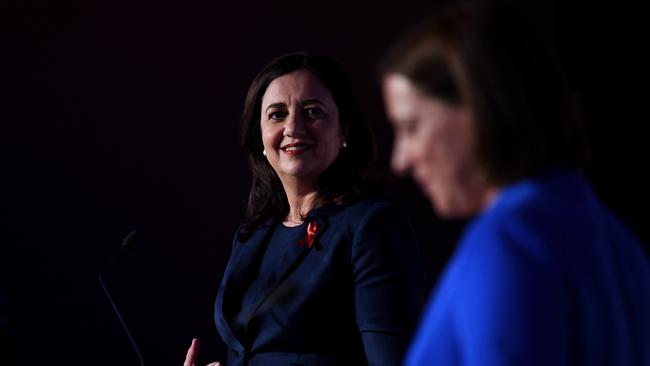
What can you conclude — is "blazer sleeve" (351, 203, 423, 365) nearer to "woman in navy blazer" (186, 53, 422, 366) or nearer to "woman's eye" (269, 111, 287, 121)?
"woman in navy blazer" (186, 53, 422, 366)

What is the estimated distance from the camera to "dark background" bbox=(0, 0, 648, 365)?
331cm

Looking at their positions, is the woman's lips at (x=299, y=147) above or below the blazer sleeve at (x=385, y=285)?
above

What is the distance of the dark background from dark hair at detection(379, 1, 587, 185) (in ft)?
8.16

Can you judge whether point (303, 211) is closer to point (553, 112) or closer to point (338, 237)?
point (338, 237)

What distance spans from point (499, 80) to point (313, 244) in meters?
1.16

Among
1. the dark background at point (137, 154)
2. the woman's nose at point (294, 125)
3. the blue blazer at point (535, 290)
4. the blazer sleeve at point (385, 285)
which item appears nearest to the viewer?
the blue blazer at point (535, 290)

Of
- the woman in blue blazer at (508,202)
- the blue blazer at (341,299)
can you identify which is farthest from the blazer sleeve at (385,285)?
the woman in blue blazer at (508,202)

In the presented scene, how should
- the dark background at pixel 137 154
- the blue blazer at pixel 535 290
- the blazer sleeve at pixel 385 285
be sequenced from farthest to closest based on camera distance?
the dark background at pixel 137 154 < the blazer sleeve at pixel 385 285 < the blue blazer at pixel 535 290

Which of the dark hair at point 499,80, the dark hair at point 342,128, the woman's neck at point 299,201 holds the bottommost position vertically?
the woman's neck at point 299,201

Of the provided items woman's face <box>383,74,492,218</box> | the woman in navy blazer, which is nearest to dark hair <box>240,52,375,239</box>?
the woman in navy blazer

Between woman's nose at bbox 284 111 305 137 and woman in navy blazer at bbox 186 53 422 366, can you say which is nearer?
woman in navy blazer at bbox 186 53 422 366

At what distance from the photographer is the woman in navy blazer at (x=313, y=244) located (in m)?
1.81

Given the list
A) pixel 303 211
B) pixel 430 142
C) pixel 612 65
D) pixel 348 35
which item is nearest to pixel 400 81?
pixel 430 142

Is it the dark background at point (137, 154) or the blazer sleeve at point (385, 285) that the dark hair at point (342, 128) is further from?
the dark background at point (137, 154)
